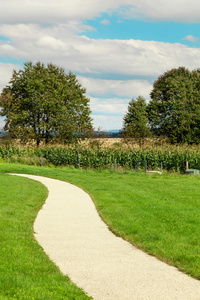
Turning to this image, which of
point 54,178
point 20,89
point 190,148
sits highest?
point 20,89

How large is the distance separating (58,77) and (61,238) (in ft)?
144

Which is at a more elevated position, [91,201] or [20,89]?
[20,89]

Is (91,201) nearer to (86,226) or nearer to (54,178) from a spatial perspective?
(86,226)

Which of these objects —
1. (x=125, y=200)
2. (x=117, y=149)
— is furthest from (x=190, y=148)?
(x=125, y=200)

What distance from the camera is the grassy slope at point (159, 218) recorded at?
6.84 m

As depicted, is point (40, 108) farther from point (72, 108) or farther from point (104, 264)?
point (104, 264)

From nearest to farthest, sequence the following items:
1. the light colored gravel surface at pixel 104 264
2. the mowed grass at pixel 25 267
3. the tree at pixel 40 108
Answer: the mowed grass at pixel 25 267 < the light colored gravel surface at pixel 104 264 < the tree at pixel 40 108

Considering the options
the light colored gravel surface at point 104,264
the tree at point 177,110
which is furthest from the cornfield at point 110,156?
the light colored gravel surface at point 104,264

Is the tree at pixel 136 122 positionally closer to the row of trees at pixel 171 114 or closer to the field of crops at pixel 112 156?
the row of trees at pixel 171 114

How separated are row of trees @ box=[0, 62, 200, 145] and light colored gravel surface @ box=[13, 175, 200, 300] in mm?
34968

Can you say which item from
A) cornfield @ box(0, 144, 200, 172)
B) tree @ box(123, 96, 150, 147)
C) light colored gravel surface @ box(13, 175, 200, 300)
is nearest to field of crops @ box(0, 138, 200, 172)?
cornfield @ box(0, 144, 200, 172)

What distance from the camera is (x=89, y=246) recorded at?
730 cm

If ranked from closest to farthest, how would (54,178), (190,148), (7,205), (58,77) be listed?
1. (7,205)
2. (54,178)
3. (190,148)
4. (58,77)

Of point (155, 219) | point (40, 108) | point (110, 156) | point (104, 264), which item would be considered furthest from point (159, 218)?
point (40, 108)
